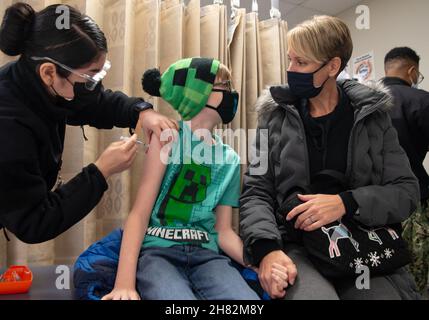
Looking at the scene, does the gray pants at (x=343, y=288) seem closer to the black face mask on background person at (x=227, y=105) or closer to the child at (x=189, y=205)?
the child at (x=189, y=205)

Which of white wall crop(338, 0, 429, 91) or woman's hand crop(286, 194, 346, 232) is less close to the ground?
white wall crop(338, 0, 429, 91)

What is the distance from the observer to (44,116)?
3.14 ft

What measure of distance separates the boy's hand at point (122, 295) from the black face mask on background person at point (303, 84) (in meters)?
0.75

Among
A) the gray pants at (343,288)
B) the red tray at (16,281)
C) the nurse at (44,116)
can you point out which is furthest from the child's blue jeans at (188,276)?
the red tray at (16,281)

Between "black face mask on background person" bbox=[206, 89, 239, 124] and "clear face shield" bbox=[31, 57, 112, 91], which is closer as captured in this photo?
"clear face shield" bbox=[31, 57, 112, 91]

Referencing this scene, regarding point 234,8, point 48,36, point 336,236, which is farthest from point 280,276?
point 234,8

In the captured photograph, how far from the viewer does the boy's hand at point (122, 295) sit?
888mm

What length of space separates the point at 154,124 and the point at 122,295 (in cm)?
49

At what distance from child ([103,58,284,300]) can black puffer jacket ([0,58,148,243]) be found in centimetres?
19

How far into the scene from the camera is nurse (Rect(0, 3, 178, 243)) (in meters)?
0.85

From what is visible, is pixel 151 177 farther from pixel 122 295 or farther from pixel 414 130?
pixel 414 130

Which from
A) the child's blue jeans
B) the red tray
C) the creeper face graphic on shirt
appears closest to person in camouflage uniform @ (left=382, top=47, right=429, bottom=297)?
the creeper face graphic on shirt

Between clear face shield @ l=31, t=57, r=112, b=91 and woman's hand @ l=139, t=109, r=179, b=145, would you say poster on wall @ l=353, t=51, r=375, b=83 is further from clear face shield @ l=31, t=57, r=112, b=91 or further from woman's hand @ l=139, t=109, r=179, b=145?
clear face shield @ l=31, t=57, r=112, b=91

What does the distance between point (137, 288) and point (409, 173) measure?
32.7 inches
